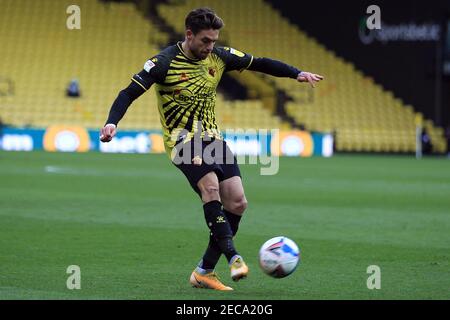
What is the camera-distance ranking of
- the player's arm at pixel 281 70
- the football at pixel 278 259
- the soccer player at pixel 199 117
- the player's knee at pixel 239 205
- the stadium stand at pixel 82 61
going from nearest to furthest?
the football at pixel 278 259, the soccer player at pixel 199 117, the player's knee at pixel 239 205, the player's arm at pixel 281 70, the stadium stand at pixel 82 61

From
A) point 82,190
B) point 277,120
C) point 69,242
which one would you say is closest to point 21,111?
point 277,120

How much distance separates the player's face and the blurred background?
88.5 ft

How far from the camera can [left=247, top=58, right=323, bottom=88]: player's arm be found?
8.00 meters

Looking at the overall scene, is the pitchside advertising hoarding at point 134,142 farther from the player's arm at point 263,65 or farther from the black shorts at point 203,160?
the black shorts at point 203,160

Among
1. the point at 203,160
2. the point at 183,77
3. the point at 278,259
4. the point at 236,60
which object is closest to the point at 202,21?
the point at 183,77

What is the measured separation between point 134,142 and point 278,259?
26576 mm

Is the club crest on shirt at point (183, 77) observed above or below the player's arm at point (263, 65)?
below

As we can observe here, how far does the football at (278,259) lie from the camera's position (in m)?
7.44

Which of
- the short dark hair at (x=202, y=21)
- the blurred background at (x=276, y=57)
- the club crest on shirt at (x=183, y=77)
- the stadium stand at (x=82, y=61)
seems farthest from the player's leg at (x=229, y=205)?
the stadium stand at (x=82, y=61)

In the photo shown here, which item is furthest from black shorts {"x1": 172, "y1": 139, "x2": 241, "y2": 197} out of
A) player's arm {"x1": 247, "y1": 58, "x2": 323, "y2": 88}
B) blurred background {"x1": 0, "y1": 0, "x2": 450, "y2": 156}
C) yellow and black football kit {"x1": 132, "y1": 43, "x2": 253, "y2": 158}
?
blurred background {"x1": 0, "y1": 0, "x2": 450, "y2": 156}

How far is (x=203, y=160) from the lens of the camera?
765 centimetres

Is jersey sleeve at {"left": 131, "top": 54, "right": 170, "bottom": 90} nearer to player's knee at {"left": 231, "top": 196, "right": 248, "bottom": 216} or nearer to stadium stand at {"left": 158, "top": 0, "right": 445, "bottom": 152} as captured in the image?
player's knee at {"left": 231, "top": 196, "right": 248, "bottom": 216}

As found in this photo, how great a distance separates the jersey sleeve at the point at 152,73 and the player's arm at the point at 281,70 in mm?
799

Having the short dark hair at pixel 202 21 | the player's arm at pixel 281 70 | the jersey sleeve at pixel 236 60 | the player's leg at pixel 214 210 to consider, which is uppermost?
the short dark hair at pixel 202 21
